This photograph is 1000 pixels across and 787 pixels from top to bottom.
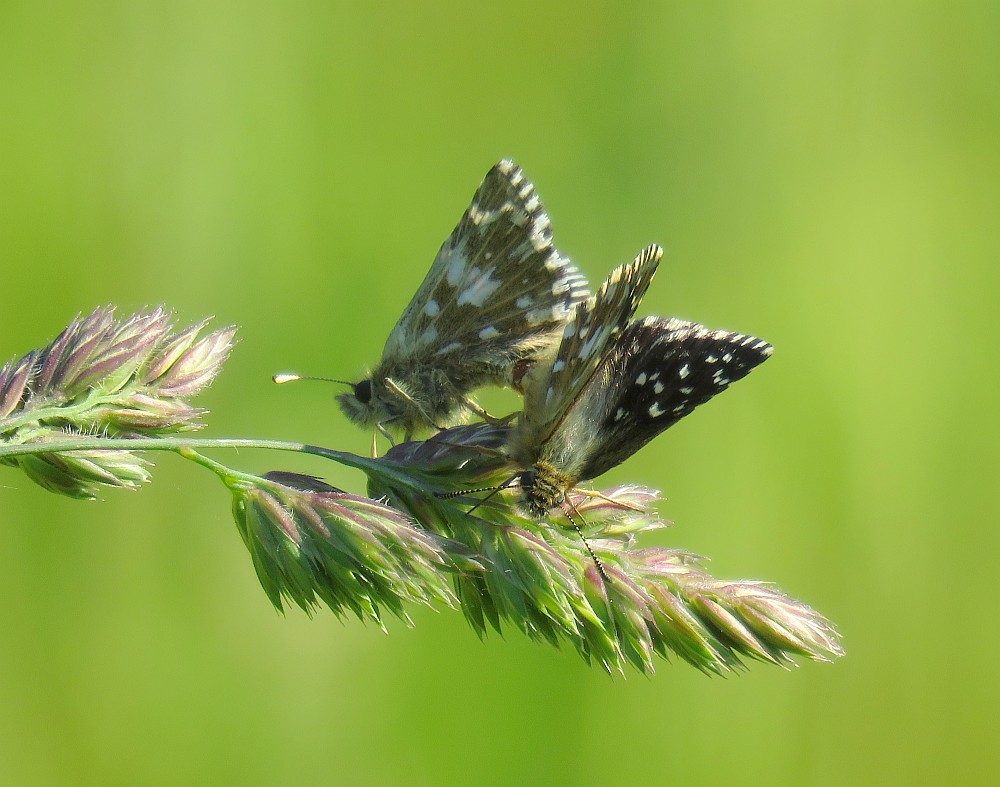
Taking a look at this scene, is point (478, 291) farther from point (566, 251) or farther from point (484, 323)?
point (566, 251)

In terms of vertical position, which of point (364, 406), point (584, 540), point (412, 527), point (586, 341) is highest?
point (364, 406)

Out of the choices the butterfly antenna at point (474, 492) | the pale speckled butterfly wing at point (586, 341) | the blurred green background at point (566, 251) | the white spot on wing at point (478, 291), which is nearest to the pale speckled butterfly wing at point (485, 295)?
the white spot on wing at point (478, 291)

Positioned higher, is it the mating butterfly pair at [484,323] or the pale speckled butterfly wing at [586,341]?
the mating butterfly pair at [484,323]

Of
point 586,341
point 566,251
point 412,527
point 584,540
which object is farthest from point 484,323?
point 566,251

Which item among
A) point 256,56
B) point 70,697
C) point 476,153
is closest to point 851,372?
point 476,153

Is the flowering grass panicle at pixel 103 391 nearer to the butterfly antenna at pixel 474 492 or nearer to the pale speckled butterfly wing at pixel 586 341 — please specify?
the butterfly antenna at pixel 474 492

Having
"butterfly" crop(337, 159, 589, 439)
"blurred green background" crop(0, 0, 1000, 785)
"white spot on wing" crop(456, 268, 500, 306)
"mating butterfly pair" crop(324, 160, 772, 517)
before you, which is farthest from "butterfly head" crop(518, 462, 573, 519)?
"blurred green background" crop(0, 0, 1000, 785)
